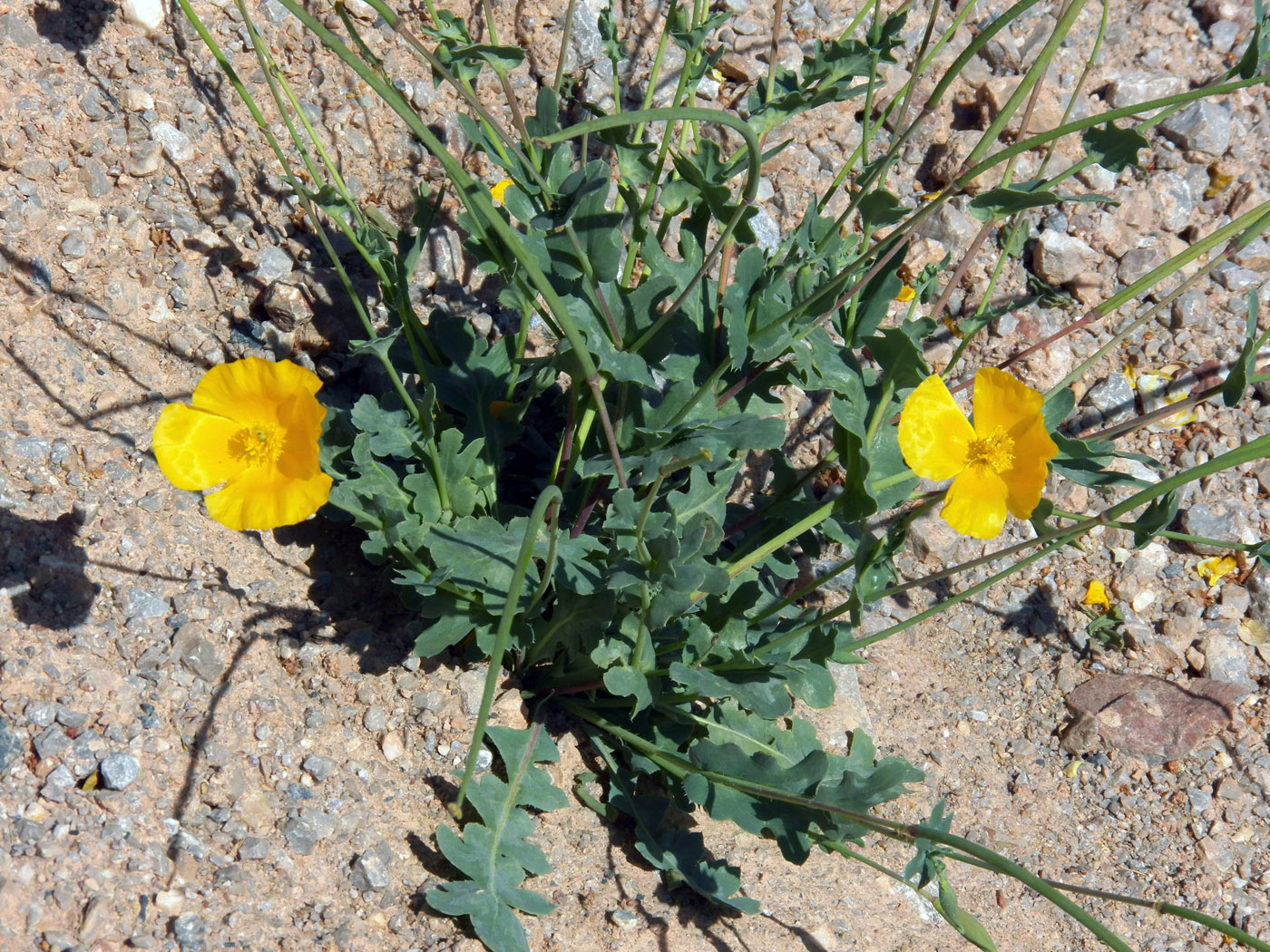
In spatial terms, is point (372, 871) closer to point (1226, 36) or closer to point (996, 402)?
point (996, 402)

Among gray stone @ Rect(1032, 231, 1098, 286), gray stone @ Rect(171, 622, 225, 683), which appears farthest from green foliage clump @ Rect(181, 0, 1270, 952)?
gray stone @ Rect(1032, 231, 1098, 286)

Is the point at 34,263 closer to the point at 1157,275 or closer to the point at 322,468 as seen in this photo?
the point at 322,468

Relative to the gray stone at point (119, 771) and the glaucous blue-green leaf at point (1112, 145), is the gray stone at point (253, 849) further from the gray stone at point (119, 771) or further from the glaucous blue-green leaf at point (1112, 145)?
the glaucous blue-green leaf at point (1112, 145)

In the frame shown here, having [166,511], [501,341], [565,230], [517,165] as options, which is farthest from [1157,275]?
[166,511]

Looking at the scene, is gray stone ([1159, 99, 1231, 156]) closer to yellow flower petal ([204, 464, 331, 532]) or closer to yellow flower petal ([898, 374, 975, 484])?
yellow flower petal ([898, 374, 975, 484])

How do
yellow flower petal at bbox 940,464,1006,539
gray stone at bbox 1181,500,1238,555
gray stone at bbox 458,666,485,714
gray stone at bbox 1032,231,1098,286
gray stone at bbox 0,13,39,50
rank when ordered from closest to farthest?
yellow flower petal at bbox 940,464,1006,539 → gray stone at bbox 458,666,485,714 → gray stone at bbox 0,13,39,50 → gray stone at bbox 1181,500,1238,555 → gray stone at bbox 1032,231,1098,286
